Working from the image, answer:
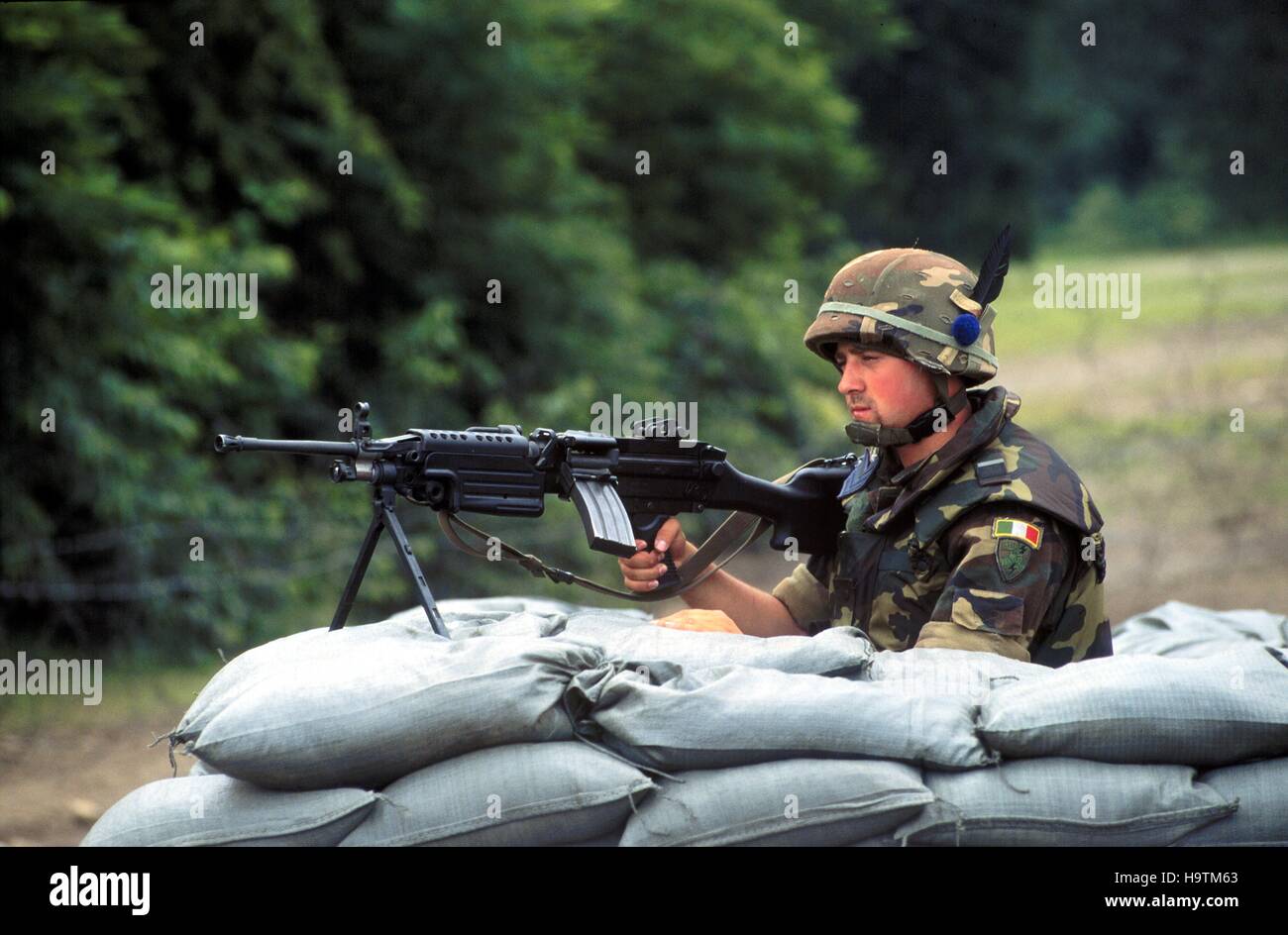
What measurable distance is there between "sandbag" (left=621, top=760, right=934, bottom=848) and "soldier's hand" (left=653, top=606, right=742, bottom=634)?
0.82 meters

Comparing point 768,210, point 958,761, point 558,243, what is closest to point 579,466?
point 958,761

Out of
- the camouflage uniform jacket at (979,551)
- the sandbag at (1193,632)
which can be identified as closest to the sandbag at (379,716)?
the camouflage uniform jacket at (979,551)

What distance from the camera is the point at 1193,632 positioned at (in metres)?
5.07

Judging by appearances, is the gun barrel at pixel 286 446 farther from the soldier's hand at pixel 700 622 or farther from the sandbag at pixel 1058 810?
the sandbag at pixel 1058 810

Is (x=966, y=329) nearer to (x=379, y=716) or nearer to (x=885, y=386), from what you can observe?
(x=885, y=386)

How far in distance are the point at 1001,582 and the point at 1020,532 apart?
129mm

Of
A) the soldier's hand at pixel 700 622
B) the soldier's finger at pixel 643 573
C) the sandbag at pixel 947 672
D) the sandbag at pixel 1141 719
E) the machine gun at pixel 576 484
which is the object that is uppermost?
the machine gun at pixel 576 484

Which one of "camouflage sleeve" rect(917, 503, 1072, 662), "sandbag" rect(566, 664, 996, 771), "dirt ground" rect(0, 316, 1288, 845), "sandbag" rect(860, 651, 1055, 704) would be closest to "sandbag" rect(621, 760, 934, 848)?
"sandbag" rect(566, 664, 996, 771)

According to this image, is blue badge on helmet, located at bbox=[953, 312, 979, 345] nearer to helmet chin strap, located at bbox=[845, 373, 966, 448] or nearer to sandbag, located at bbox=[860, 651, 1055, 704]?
helmet chin strap, located at bbox=[845, 373, 966, 448]

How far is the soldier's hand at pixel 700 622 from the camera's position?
4.09 m

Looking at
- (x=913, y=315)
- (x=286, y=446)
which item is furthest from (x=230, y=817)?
(x=913, y=315)

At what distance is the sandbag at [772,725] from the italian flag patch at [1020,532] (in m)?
0.56

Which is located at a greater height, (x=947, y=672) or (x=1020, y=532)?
(x=1020, y=532)

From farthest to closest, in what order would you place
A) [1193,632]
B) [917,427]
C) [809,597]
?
[1193,632], [809,597], [917,427]
